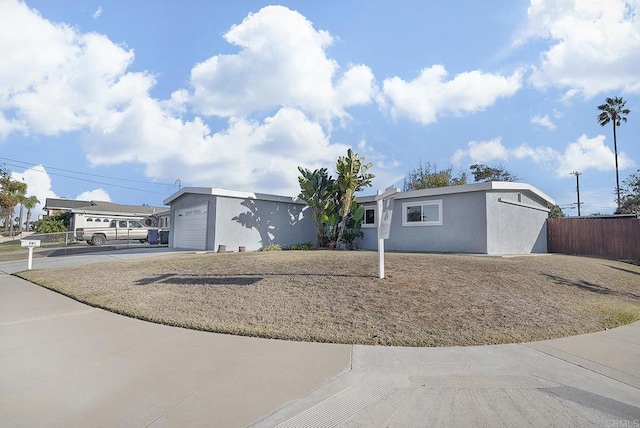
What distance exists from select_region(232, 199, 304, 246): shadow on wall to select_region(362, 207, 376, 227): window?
3.56 m

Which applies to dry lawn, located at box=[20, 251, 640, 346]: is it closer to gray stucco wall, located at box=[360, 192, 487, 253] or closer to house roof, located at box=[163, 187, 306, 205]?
gray stucco wall, located at box=[360, 192, 487, 253]

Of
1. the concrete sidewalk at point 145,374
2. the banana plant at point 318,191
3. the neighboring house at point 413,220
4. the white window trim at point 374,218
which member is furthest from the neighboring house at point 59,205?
the concrete sidewalk at point 145,374

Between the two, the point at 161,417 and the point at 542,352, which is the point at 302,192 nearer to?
the point at 542,352

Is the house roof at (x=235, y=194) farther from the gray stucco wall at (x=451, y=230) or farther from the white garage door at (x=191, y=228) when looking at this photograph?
the gray stucco wall at (x=451, y=230)

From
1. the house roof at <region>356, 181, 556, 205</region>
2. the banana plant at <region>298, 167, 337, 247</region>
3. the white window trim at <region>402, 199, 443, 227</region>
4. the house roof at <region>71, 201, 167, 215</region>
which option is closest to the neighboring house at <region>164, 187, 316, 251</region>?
the banana plant at <region>298, 167, 337, 247</region>

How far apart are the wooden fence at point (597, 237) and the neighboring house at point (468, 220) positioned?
3.20ft

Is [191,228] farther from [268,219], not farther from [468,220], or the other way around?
[468,220]

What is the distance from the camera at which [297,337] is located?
4.93 metres

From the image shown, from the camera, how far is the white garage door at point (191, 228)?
16.1 metres

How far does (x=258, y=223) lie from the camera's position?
16.2 m

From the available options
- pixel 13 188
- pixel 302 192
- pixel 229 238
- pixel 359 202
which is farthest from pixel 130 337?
pixel 13 188

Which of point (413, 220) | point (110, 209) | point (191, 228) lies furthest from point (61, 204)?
point (413, 220)

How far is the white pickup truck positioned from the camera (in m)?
23.7

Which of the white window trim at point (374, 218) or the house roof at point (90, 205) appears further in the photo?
the house roof at point (90, 205)
